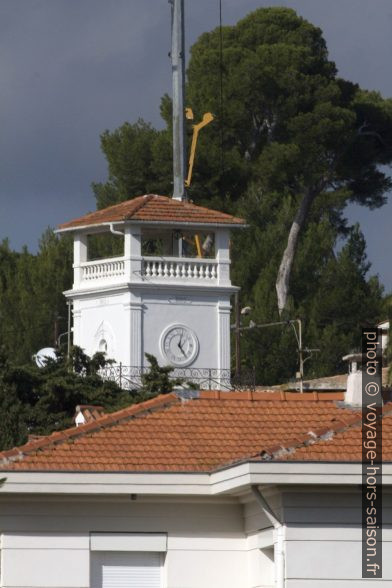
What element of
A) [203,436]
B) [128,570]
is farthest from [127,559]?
[203,436]

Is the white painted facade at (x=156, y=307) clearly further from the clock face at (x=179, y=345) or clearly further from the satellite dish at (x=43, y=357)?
the satellite dish at (x=43, y=357)

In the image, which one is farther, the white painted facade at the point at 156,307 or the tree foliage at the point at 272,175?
the tree foliage at the point at 272,175

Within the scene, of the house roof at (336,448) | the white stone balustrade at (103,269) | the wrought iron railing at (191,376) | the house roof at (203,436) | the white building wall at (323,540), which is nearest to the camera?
the white building wall at (323,540)

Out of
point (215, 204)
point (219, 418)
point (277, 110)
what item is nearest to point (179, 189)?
point (215, 204)

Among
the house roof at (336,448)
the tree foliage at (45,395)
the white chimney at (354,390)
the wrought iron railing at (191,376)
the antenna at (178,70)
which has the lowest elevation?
the house roof at (336,448)

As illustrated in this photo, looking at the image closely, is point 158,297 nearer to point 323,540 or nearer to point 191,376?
point 191,376

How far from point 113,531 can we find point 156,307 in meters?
29.0

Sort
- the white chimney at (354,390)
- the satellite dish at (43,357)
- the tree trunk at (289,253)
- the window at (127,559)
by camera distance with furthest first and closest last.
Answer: the tree trunk at (289,253)
the satellite dish at (43,357)
the white chimney at (354,390)
the window at (127,559)

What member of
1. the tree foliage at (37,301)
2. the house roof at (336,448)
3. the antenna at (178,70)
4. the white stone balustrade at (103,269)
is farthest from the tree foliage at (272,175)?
the house roof at (336,448)

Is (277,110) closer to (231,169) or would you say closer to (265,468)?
(231,169)

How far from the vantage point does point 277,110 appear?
7794cm

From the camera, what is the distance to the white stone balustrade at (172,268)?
51.0 metres

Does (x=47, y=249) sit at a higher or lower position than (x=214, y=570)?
higher

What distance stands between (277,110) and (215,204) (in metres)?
5.98
